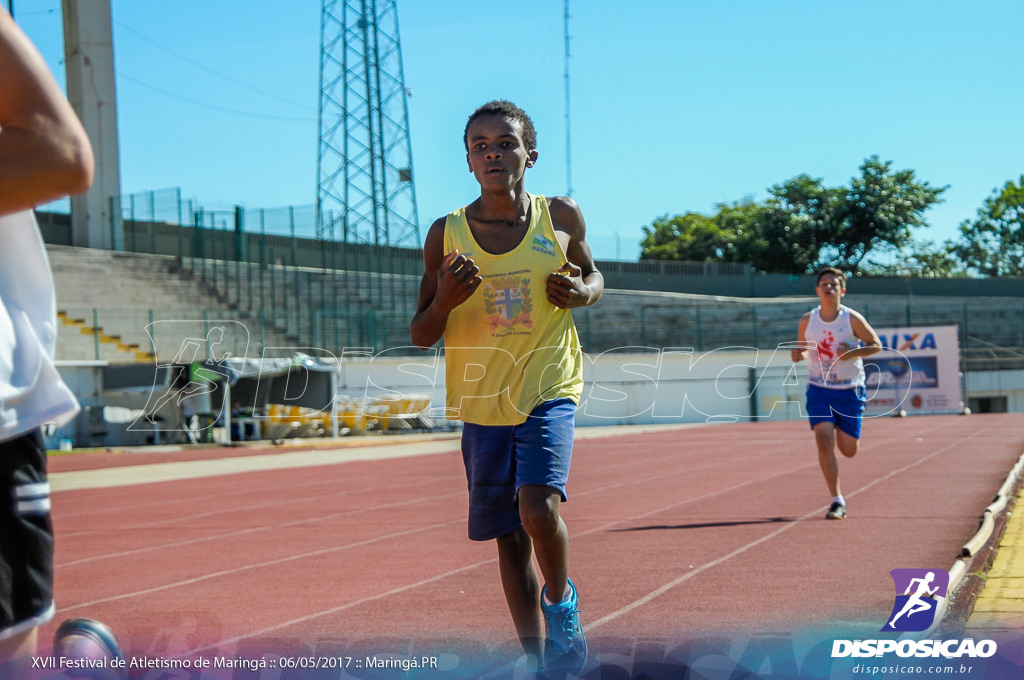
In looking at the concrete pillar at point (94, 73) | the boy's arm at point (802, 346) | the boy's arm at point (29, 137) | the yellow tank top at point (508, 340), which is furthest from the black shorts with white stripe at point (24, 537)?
the concrete pillar at point (94, 73)

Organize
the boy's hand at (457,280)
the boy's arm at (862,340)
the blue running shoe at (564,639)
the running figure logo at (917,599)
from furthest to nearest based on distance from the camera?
the boy's arm at (862,340)
the running figure logo at (917,599)
the boy's hand at (457,280)
the blue running shoe at (564,639)

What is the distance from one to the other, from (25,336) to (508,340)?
2.06 meters

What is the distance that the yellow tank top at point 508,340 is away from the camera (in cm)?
383

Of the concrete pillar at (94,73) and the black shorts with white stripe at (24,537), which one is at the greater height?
the concrete pillar at (94,73)

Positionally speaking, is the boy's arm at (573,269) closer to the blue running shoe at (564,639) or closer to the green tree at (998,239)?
the blue running shoe at (564,639)

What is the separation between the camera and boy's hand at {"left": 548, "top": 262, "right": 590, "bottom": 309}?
12.4ft

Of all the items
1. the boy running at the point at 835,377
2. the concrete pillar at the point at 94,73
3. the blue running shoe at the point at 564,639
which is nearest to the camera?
the blue running shoe at the point at 564,639

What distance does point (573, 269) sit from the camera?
3.85 m

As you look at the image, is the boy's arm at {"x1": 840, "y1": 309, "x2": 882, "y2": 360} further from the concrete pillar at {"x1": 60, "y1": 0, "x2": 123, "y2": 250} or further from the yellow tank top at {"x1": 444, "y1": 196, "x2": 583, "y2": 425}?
the concrete pillar at {"x1": 60, "y1": 0, "x2": 123, "y2": 250}

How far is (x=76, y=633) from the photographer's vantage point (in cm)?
233

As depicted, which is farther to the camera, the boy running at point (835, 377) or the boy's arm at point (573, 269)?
the boy running at point (835, 377)

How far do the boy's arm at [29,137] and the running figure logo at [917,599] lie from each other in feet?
11.6

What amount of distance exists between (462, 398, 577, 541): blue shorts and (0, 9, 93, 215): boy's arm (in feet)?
6.85

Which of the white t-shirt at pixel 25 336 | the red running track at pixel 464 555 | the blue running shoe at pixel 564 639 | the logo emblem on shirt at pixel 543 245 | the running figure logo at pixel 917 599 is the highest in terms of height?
the logo emblem on shirt at pixel 543 245
